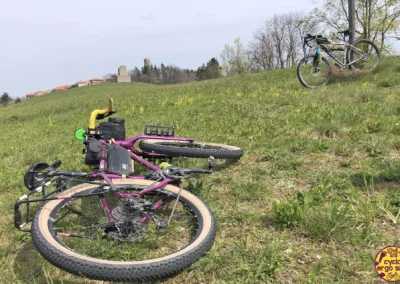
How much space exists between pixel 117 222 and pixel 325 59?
9.09 metres

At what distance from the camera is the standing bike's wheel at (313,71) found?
32.2 ft

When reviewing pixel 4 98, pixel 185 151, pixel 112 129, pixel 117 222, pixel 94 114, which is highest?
pixel 4 98

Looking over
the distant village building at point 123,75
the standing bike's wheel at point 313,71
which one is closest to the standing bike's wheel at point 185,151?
the standing bike's wheel at point 313,71

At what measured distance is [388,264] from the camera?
2590 mm

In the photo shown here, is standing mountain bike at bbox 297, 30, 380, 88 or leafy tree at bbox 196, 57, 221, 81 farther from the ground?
leafy tree at bbox 196, 57, 221, 81

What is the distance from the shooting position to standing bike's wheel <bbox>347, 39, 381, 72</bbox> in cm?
1068

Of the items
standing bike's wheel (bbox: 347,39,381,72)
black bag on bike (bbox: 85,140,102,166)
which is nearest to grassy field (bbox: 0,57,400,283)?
black bag on bike (bbox: 85,140,102,166)

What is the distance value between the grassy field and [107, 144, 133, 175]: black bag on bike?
42.4 inches

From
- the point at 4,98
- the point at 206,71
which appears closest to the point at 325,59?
the point at 206,71

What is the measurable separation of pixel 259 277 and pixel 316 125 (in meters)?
3.87

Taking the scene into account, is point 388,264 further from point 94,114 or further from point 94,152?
point 94,114

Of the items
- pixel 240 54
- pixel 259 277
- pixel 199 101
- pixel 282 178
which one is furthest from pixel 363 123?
pixel 240 54

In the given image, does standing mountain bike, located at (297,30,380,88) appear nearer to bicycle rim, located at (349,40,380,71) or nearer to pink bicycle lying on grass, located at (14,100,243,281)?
bicycle rim, located at (349,40,380,71)

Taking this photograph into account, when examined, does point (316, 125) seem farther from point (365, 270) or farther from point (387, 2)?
point (387, 2)
